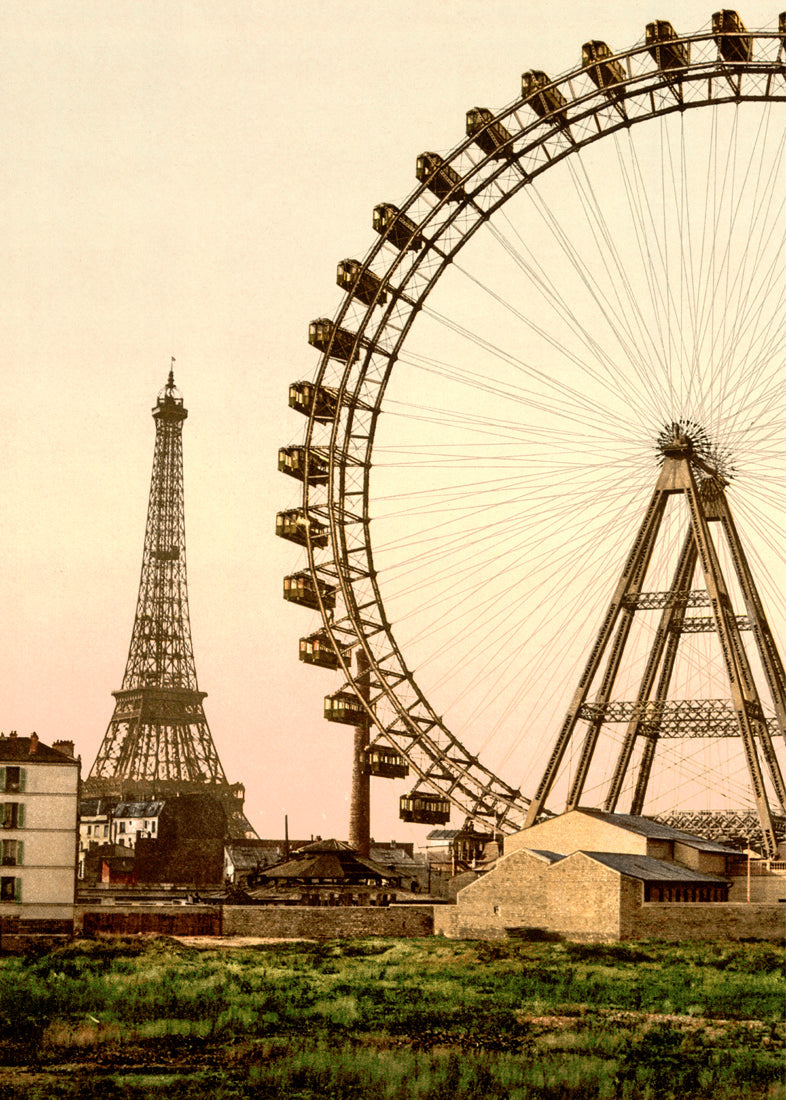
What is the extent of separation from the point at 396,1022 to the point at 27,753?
29727mm

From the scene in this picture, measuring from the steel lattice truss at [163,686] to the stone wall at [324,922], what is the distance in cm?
6587

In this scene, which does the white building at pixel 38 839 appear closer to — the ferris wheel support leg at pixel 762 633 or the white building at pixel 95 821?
the ferris wheel support leg at pixel 762 633

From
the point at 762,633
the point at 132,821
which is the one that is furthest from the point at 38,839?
the point at 132,821

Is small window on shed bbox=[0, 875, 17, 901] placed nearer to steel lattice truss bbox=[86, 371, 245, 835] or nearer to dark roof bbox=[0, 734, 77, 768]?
dark roof bbox=[0, 734, 77, 768]

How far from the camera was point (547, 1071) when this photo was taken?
28.0 meters

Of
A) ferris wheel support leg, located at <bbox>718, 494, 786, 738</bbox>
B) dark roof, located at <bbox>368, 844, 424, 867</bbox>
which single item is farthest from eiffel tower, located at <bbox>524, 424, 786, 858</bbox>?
dark roof, located at <bbox>368, 844, 424, 867</bbox>

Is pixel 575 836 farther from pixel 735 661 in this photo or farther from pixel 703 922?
pixel 735 661

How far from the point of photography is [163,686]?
5128 inches

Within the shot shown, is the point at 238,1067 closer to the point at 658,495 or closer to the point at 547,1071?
the point at 547,1071

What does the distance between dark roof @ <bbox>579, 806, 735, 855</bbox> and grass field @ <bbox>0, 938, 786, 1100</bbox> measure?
8917 mm

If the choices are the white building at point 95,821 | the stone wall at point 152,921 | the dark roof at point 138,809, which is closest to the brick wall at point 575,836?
the stone wall at point 152,921

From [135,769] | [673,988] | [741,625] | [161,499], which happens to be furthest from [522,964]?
[161,499]

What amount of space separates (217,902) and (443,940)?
13.2m

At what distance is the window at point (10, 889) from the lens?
57.7 metres
